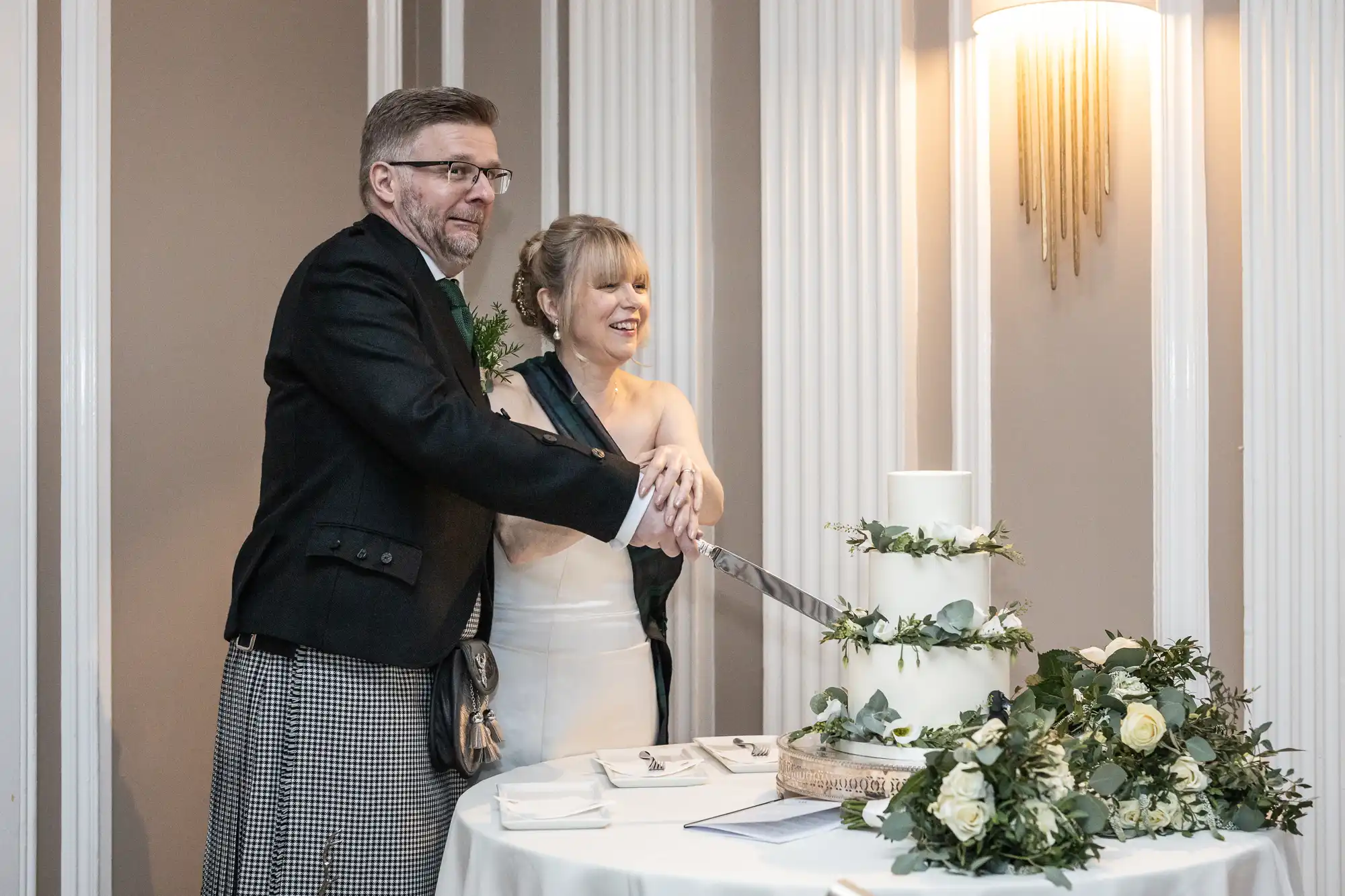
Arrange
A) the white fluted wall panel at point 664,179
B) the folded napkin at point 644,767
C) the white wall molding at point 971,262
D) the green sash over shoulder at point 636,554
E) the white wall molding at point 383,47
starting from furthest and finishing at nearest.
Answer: the white wall molding at point 383,47 < the white fluted wall panel at point 664,179 < the white wall molding at point 971,262 < the green sash over shoulder at point 636,554 < the folded napkin at point 644,767

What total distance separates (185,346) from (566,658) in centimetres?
122

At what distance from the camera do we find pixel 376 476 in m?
2.07

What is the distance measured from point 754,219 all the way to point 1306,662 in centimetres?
170

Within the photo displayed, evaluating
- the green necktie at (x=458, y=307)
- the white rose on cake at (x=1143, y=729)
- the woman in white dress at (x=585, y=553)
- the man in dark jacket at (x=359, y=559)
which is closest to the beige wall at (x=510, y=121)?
the woman in white dress at (x=585, y=553)

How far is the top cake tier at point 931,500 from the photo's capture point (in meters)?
1.85

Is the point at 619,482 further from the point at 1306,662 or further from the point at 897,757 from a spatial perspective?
the point at 1306,662

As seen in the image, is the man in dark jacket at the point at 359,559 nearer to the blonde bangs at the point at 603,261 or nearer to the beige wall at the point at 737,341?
the blonde bangs at the point at 603,261

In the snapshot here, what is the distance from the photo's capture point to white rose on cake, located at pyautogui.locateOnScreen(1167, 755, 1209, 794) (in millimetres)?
1698

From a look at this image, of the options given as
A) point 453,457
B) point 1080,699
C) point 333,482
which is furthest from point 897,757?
point 333,482

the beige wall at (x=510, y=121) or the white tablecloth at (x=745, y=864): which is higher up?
the beige wall at (x=510, y=121)

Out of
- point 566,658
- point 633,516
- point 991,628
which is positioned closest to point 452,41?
point 566,658

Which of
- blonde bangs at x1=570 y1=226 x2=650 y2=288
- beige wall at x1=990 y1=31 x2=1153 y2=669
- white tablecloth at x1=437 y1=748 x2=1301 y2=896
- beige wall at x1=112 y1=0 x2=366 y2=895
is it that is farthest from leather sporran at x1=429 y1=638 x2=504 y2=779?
beige wall at x1=990 y1=31 x2=1153 y2=669

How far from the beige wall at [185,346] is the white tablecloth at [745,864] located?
133cm

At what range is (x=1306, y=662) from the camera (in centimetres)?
274
